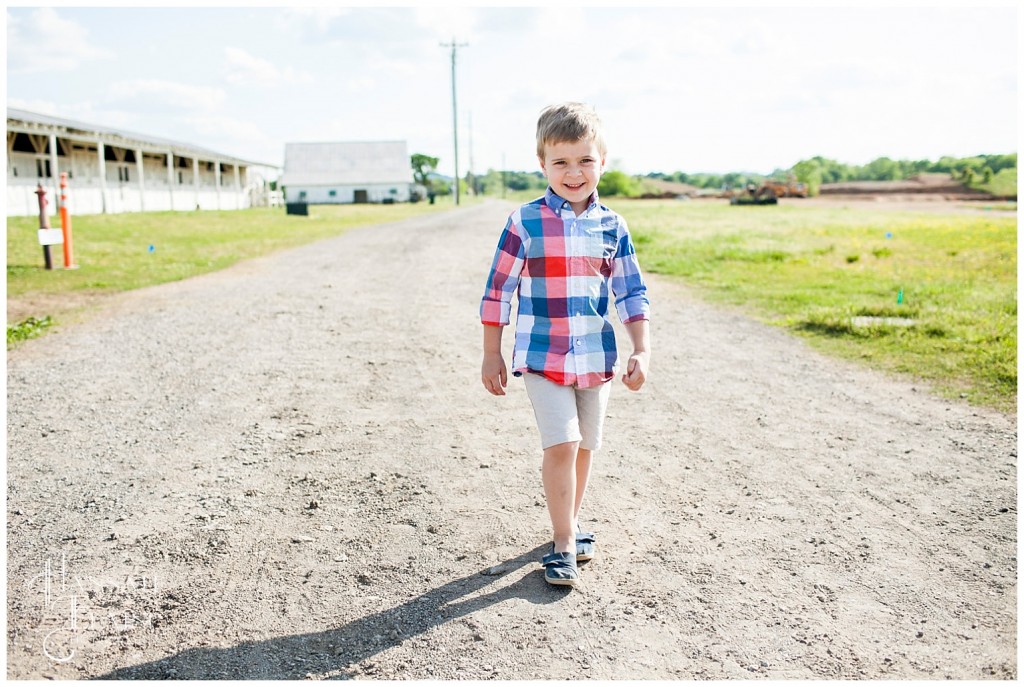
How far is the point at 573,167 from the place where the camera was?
2.92 meters

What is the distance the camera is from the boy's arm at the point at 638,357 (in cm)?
298

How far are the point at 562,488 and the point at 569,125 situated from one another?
127cm

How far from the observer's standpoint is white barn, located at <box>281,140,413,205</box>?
234 ft

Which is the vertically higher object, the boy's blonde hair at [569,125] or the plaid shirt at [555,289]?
the boy's blonde hair at [569,125]

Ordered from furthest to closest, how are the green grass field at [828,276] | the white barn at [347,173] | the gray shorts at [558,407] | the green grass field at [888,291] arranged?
the white barn at [347,173], the green grass field at [828,276], the green grass field at [888,291], the gray shorts at [558,407]

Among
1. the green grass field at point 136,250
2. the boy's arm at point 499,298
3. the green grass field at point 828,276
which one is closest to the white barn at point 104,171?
the green grass field at point 136,250

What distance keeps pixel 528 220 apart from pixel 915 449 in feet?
8.78

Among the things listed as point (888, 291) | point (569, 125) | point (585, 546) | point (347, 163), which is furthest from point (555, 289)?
point (347, 163)

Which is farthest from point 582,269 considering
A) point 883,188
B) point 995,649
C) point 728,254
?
point 883,188

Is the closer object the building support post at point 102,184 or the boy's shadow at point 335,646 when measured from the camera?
the boy's shadow at point 335,646

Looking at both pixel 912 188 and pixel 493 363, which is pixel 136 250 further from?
pixel 912 188

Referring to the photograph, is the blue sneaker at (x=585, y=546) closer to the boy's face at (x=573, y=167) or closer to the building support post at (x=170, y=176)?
the boy's face at (x=573, y=167)

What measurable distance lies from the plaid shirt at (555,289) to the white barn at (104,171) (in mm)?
25060

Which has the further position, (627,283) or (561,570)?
(627,283)
